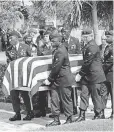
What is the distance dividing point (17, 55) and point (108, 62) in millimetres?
1899

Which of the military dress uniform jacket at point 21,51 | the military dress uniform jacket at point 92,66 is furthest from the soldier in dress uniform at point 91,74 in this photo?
the military dress uniform jacket at point 21,51

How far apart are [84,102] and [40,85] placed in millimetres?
866

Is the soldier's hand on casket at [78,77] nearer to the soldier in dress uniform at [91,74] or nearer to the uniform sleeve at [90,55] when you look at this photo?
the soldier in dress uniform at [91,74]

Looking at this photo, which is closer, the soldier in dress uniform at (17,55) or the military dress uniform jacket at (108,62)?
the military dress uniform jacket at (108,62)

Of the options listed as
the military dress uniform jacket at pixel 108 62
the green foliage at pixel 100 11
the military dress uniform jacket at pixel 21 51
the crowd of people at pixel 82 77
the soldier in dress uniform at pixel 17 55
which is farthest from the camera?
the green foliage at pixel 100 11

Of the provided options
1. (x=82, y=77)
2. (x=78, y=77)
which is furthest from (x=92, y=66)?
(x=78, y=77)

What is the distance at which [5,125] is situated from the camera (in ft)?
26.5

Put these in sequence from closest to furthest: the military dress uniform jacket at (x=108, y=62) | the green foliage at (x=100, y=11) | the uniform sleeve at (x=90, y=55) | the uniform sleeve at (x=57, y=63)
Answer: the uniform sleeve at (x=57, y=63) < the uniform sleeve at (x=90, y=55) < the military dress uniform jacket at (x=108, y=62) < the green foliage at (x=100, y=11)

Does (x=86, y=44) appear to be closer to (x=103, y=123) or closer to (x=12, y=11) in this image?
(x=103, y=123)

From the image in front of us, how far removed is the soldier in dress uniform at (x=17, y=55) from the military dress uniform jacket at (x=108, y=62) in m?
1.59

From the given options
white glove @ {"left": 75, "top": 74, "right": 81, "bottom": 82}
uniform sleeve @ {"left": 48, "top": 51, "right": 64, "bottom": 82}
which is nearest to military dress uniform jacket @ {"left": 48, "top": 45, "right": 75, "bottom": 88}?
uniform sleeve @ {"left": 48, "top": 51, "right": 64, "bottom": 82}

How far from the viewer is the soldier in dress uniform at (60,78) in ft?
25.4

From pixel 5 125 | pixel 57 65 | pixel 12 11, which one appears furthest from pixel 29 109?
pixel 12 11

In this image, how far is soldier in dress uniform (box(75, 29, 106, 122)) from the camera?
8.00 m
